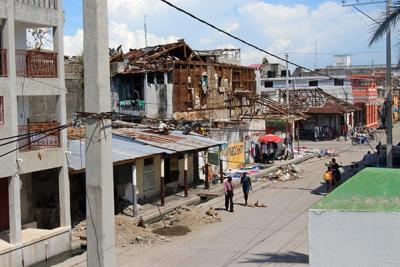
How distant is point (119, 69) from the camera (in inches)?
1405

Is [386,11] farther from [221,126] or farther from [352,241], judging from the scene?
[221,126]

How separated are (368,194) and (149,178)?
18.3 metres

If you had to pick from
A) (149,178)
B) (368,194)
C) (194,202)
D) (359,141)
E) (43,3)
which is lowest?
(194,202)

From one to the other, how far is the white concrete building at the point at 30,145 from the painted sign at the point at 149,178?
5.92 m

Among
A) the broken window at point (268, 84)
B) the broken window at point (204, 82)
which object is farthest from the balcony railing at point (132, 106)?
the broken window at point (268, 84)

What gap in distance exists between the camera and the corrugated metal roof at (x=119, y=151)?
64.4 feet

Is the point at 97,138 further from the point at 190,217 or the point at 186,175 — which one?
the point at 186,175

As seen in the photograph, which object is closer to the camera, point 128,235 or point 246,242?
point 246,242

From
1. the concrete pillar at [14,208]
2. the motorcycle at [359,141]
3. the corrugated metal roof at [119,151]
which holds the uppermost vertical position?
the corrugated metal roof at [119,151]

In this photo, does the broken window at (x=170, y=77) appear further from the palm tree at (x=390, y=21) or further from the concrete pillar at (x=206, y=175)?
the palm tree at (x=390, y=21)

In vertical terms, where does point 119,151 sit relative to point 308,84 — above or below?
below

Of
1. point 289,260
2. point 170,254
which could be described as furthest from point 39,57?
point 289,260

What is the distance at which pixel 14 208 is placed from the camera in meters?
16.5

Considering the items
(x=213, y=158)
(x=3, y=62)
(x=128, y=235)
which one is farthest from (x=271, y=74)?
(x=3, y=62)
